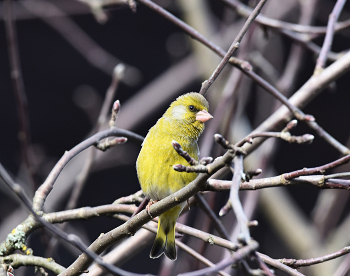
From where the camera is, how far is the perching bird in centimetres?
220

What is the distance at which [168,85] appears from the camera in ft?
15.7

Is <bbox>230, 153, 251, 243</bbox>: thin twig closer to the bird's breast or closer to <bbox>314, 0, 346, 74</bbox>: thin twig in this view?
the bird's breast

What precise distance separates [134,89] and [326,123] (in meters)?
2.48

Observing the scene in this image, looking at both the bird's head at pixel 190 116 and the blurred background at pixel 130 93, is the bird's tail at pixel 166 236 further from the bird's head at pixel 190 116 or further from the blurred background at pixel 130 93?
the blurred background at pixel 130 93

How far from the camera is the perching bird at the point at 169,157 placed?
220 cm

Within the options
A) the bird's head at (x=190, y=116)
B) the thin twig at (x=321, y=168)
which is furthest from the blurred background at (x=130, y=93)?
the thin twig at (x=321, y=168)

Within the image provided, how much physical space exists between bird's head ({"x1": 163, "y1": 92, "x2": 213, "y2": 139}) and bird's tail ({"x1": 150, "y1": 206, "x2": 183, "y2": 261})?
17.3 inches

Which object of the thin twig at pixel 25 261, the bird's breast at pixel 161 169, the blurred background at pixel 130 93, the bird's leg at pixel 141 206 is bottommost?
the thin twig at pixel 25 261

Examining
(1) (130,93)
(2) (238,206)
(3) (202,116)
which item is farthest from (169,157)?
(1) (130,93)

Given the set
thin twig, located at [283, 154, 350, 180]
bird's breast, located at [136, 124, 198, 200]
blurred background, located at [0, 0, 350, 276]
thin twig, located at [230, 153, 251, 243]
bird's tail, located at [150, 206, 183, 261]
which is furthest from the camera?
blurred background, located at [0, 0, 350, 276]

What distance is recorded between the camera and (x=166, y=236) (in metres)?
2.39

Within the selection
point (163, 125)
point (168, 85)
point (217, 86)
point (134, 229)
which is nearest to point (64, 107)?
point (168, 85)

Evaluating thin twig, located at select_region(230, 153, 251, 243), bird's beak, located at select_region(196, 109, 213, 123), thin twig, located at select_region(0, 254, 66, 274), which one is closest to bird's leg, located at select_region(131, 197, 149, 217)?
thin twig, located at select_region(0, 254, 66, 274)

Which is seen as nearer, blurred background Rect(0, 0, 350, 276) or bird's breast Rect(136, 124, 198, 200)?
bird's breast Rect(136, 124, 198, 200)
